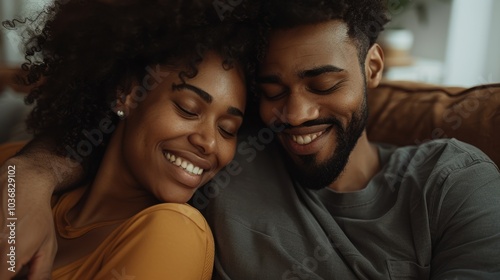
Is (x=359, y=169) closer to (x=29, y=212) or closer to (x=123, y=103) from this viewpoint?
(x=123, y=103)

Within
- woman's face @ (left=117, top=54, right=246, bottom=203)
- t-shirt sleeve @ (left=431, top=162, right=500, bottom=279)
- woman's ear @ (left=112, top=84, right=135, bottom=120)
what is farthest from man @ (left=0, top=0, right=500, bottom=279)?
woman's ear @ (left=112, top=84, right=135, bottom=120)

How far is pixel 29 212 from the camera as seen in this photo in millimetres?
1062

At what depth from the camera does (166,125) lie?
3.72 feet

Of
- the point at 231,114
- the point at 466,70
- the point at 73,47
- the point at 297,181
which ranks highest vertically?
the point at 73,47

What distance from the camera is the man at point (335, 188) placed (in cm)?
111

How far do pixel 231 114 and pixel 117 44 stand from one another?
34 cm

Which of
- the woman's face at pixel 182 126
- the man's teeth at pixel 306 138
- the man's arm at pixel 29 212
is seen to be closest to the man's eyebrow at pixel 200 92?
→ the woman's face at pixel 182 126

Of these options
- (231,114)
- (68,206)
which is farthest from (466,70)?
(68,206)

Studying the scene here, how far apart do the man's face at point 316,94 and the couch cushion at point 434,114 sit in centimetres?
33

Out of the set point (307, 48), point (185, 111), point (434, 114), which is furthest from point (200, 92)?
point (434, 114)

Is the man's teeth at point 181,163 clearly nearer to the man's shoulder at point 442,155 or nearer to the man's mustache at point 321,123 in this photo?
the man's mustache at point 321,123

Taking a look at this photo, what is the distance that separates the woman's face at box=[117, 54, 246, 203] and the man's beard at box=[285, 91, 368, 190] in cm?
23

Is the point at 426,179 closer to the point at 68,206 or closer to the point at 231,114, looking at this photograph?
the point at 231,114

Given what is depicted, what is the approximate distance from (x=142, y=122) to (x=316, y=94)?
423 millimetres
